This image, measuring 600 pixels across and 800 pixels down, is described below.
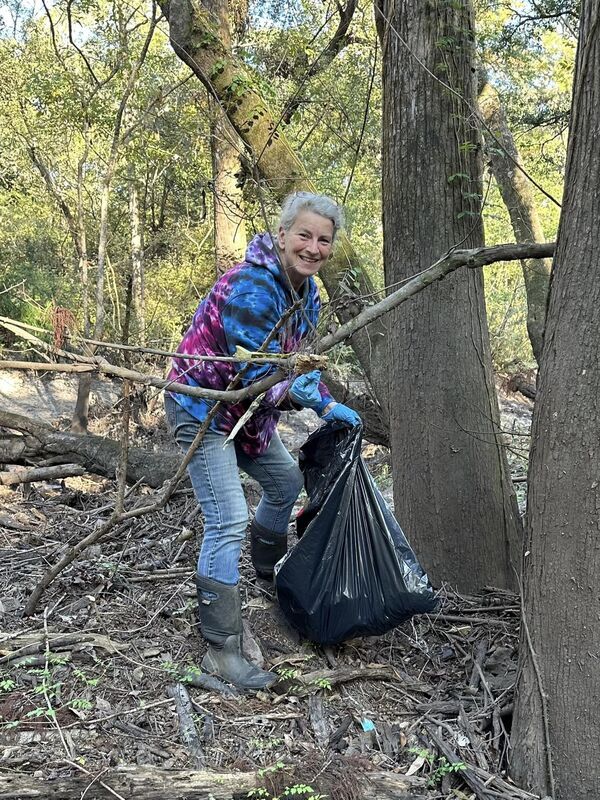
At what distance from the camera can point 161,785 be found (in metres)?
2.10

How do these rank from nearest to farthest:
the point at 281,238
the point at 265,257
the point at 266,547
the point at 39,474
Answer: the point at 265,257, the point at 281,238, the point at 266,547, the point at 39,474

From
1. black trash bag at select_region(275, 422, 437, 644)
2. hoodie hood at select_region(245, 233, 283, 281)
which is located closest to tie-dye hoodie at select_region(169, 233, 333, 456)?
hoodie hood at select_region(245, 233, 283, 281)

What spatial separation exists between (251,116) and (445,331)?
2.58 m

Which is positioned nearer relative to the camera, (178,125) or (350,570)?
(350,570)

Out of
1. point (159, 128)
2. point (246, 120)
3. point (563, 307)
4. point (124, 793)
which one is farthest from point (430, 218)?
point (159, 128)

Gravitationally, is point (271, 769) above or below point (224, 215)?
below

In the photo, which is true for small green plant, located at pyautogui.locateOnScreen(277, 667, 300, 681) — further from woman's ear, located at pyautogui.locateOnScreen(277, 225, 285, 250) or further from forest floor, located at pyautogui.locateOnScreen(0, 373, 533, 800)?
woman's ear, located at pyautogui.locateOnScreen(277, 225, 285, 250)

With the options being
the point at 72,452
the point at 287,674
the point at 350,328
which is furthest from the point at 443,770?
the point at 72,452

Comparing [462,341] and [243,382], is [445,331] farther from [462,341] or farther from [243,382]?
[243,382]

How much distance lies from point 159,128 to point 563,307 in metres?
9.02

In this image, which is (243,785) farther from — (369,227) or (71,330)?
(369,227)

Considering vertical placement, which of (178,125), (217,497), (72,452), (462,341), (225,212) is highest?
(178,125)

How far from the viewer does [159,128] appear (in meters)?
9.91

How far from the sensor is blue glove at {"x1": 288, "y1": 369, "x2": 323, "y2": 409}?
252 cm
